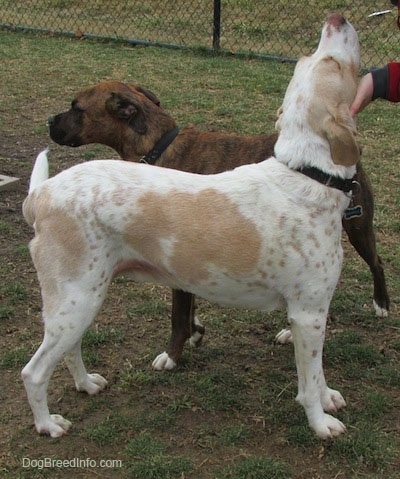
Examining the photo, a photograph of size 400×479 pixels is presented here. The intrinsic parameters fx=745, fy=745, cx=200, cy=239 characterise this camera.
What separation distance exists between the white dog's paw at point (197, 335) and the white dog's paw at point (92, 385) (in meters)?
0.59

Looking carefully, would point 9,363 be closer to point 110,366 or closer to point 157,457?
point 110,366

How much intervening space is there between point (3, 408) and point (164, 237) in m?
1.24

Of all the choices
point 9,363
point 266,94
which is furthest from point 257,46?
point 9,363

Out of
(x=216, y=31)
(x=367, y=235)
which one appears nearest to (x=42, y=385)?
(x=367, y=235)

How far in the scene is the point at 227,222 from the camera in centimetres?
307

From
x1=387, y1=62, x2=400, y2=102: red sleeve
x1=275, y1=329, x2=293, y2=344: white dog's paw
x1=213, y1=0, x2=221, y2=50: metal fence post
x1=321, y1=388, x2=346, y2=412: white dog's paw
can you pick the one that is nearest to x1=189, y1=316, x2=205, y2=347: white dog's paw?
x1=275, y1=329, x2=293, y2=344: white dog's paw

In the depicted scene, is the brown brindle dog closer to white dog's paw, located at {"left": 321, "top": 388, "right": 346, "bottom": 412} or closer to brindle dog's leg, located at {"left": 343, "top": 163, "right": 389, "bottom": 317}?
brindle dog's leg, located at {"left": 343, "top": 163, "right": 389, "bottom": 317}

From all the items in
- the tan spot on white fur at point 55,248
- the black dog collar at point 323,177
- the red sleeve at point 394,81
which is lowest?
the tan spot on white fur at point 55,248

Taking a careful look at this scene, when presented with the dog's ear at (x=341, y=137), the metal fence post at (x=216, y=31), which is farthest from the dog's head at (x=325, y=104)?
the metal fence post at (x=216, y=31)

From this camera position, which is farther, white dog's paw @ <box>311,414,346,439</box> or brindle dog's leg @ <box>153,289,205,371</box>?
brindle dog's leg @ <box>153,289,205,371</box>

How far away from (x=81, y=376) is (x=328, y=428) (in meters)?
1.21

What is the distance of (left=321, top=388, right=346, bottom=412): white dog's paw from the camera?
353 cm

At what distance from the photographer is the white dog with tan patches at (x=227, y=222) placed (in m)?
3.06

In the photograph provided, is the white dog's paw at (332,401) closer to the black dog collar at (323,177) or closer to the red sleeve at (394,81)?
the black dog collar at (323,177)
